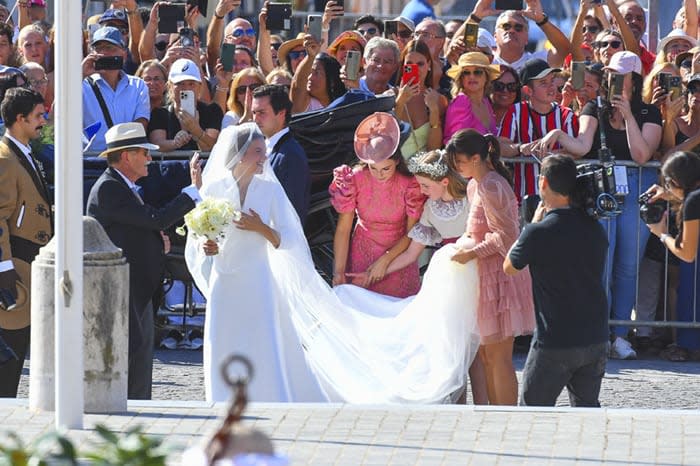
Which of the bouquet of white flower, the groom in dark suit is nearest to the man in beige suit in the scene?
the groom in dark suit

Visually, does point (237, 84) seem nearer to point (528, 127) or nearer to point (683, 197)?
point (528, 127)

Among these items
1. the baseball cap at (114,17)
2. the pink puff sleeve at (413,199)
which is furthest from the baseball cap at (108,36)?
the pink puff sleeve at (413,199)

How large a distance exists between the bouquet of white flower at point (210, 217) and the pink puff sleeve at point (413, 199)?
4.39ft

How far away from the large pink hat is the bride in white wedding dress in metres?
0.73

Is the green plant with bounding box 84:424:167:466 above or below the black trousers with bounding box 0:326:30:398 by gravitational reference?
above

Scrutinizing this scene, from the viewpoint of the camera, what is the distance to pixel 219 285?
991 centimetres

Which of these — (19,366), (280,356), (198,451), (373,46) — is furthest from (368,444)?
(373,46)

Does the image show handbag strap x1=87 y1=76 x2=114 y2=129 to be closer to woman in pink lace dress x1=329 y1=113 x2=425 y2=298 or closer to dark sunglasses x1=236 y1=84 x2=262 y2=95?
dark sunglasses x1=236 y1=84 x2=262 y2=95

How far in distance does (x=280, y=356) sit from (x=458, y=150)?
1.69m

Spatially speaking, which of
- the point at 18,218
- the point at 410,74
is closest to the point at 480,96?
the point at 410,74

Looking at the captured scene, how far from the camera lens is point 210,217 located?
945 cm

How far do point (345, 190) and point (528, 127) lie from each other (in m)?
2.69

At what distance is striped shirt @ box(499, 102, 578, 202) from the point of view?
12547mm

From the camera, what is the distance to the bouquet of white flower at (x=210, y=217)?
945 centimetres
